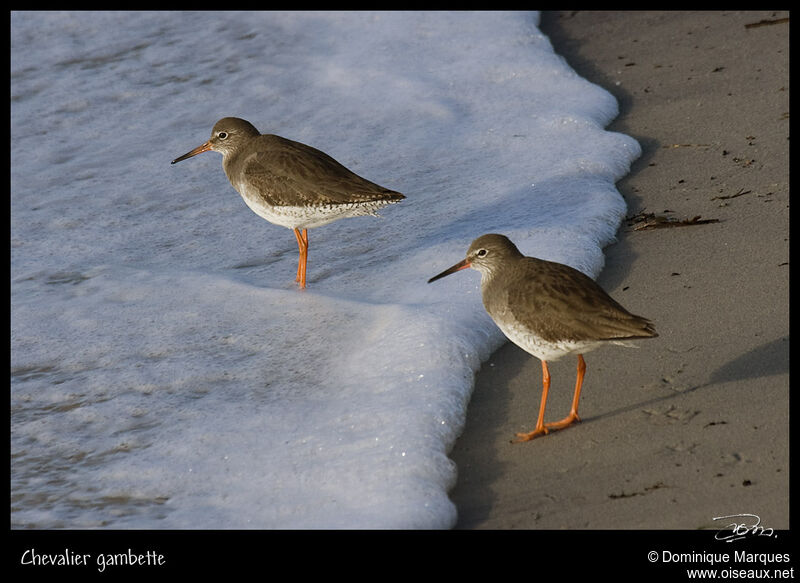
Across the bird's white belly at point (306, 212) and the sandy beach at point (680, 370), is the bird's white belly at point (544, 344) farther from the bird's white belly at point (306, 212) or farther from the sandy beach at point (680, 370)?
the bird's white belly at point (306, 212)

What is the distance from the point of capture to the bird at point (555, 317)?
5.00 meters

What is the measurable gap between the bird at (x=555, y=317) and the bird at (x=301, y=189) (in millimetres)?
2071

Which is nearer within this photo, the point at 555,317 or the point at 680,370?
the point at 555,317

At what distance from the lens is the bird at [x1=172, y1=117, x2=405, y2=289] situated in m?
7.39

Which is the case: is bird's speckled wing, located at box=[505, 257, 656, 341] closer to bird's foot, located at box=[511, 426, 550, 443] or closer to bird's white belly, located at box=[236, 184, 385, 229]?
bird's foot, located at box=[511, 426, 550, 443]

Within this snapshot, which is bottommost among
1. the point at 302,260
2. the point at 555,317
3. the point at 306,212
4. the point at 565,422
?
the point at 302,260

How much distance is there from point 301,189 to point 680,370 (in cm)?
318

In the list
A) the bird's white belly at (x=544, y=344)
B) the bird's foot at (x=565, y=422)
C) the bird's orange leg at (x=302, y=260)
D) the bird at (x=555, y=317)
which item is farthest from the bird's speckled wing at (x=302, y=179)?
the bird's foot at (x=565, y=422)
